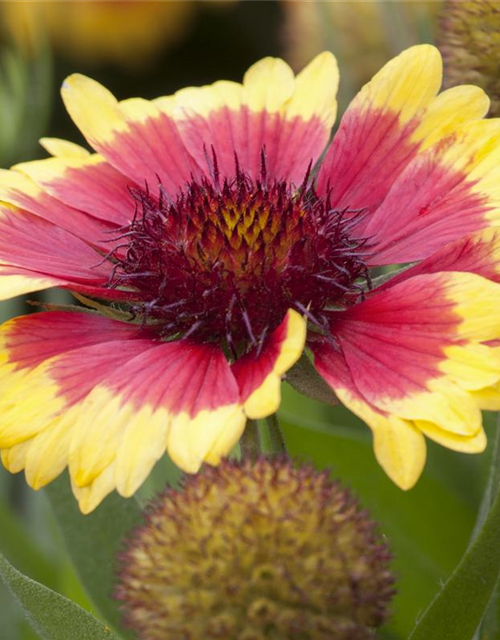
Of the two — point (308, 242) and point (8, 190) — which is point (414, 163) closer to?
point (308, 242)

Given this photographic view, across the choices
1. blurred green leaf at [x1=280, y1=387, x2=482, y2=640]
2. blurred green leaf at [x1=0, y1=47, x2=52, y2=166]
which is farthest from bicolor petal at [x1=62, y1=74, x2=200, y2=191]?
blurred green leaf at [x1=0, y1=47, x2=52, y2=166]

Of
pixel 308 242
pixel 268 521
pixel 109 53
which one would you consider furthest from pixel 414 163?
pixel 109 53

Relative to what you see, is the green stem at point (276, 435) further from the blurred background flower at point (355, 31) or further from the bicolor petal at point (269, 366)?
the blurred background flower at point (355, 31)

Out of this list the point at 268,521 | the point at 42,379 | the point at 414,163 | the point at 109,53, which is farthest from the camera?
the point at 109,53

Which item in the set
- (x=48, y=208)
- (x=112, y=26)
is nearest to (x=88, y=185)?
(x=48, y=208)

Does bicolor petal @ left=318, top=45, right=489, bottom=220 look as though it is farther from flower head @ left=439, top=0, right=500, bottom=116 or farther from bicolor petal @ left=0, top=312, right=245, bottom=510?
bicolor petal @ left=0, top=312, right=245, bottom=510

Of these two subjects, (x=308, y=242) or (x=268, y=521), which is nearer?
(x=268, y=521)

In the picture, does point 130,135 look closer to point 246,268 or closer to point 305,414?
point 246,268
